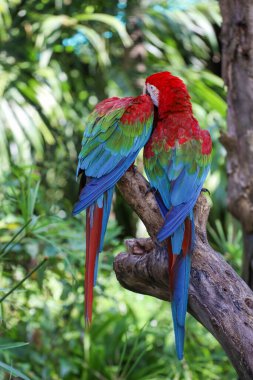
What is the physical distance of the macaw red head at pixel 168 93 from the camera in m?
1.10

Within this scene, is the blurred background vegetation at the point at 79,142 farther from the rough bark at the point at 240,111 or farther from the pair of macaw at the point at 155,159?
the pair of macaw at the point at 155,159

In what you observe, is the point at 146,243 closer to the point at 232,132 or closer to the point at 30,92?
the point at 232,132

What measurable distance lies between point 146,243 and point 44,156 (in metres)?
1.19

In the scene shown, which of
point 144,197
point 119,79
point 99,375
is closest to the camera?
point 144,197

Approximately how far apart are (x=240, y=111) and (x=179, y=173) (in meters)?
0.50

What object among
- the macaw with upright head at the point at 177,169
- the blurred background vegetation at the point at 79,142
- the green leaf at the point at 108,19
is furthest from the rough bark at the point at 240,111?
the green leaf at the point at 108,19

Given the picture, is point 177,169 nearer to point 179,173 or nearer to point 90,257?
point 179,173

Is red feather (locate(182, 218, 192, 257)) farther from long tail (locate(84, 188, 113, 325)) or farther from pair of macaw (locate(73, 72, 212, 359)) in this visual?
long tail (locate(84, 188, 113, 325))

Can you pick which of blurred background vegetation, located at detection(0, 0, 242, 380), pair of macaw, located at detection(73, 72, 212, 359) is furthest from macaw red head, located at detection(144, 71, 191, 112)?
blurred background vegetation, located at detection(0, 0, 242, 380)

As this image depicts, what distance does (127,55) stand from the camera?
245 centimetres

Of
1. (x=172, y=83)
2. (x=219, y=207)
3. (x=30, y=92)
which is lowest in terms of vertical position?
(x=219, y=207)

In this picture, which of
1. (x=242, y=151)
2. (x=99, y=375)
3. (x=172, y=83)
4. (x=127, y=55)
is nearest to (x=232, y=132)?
(x=242, y=151)

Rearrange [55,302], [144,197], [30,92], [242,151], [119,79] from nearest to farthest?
[144,197], [242,151], [55,302], [30,92], [119,79]

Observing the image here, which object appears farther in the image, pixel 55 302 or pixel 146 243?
pixel 55 302
